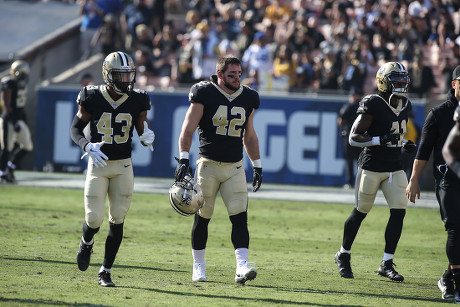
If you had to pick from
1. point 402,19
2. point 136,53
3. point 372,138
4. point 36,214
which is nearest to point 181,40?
point 136,53

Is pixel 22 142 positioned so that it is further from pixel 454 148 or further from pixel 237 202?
pixel 454 148

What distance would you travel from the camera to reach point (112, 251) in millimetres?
6703

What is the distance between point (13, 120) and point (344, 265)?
8.82 metres

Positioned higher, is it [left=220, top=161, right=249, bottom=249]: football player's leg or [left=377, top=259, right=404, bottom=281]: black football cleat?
[left=220, top=161, right=249, bottom=249]: football player's leg

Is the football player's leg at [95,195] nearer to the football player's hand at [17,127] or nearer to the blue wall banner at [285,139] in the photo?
the football player's hand at [17,127]

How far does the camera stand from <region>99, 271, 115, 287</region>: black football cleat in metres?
6.62

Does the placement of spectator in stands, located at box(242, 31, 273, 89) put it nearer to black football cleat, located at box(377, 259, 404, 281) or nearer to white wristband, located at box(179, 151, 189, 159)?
black football cleat, located at box(377, 259, 404, 281)

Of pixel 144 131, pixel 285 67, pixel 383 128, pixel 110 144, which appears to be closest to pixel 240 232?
pixel 144 131

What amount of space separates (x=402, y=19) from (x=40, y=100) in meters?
8.33

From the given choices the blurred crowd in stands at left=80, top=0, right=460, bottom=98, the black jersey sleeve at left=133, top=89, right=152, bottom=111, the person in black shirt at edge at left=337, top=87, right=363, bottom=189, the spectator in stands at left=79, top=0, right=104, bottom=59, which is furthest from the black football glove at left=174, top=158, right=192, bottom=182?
the spectator in stands at left=79, top=0, right=104, bottom=59

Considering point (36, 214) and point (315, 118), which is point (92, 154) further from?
point (315, 118)

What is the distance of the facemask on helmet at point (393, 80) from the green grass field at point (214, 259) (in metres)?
1.78

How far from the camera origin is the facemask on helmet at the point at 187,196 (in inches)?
271

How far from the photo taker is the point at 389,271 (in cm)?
757
